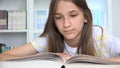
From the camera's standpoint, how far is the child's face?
37.4 inches

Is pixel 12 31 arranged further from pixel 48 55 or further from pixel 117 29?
pixel 48 55

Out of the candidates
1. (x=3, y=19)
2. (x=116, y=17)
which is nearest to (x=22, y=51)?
(x=3, y=19)

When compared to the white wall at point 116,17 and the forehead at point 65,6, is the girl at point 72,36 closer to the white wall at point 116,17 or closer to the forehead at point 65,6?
the forehead at point 65,6

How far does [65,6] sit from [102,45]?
0.29m

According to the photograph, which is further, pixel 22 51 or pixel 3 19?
pixel 3 19

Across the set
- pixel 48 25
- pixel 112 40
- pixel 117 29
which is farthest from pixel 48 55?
pixel 117 29

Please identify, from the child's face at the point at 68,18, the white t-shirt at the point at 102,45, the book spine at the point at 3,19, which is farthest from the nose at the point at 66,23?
the book spine at the point at 3,19

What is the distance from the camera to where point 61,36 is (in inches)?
44.2

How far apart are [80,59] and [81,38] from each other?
0.41 meters

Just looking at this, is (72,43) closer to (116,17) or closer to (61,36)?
(61,36)

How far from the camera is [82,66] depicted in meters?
0.65

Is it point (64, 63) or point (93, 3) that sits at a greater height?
point (93, 3)

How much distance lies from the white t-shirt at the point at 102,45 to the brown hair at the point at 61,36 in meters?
0.04

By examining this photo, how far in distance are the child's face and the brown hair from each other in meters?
0.03
